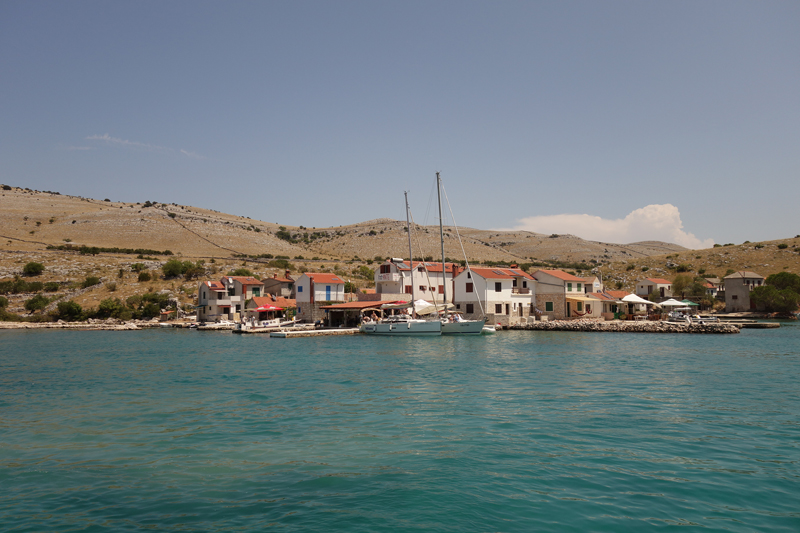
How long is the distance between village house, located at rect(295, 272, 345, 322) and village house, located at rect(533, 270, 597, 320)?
84.1 feet

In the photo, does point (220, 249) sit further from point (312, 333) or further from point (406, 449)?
point (406, 449)

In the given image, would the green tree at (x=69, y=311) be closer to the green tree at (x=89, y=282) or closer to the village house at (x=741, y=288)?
the green tree at (x=89, y=282)

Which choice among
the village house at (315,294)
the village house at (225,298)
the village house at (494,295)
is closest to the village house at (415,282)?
the village house at (494,295)

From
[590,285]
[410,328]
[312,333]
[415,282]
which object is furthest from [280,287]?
[590,285]

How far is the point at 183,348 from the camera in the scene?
4056cm

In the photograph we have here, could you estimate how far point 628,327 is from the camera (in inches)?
2039

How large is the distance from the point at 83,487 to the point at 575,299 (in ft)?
187

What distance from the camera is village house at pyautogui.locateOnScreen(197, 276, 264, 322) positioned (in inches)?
2857

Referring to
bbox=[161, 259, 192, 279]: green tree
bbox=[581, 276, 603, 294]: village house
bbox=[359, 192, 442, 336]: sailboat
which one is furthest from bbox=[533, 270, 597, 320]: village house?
bbox=[161, 259, 192, 279]: green tree

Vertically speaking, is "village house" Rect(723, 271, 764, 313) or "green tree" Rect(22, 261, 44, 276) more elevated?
"green tree" Rect(22, 261, 44, 276)

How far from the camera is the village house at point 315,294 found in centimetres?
6412

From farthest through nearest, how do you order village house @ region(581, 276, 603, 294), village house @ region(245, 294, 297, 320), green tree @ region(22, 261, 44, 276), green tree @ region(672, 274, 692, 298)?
1. green tree @ region(22, 261, 44, 276)
2. green tree @ region(672, 274, 692, 298)
3. village house @ region(245, 294, 297, 320)
4. village house @ region(581, 276, 603, 294)

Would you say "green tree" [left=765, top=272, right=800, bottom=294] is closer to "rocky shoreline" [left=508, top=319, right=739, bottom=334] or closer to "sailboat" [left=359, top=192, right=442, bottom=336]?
"rocky shoreline" [left=508, top=319, right=739, bottom=334]

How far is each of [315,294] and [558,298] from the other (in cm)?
3018
